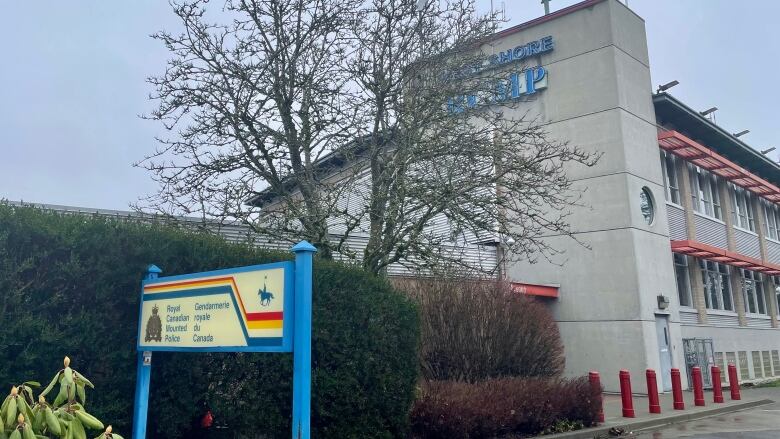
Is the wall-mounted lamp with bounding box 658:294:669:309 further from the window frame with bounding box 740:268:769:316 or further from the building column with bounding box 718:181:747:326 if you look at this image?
the window frame with bounding box 740:268:769:316

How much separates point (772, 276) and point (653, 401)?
876 inches

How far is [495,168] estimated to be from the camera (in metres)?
11.9

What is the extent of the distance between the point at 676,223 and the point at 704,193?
427cm

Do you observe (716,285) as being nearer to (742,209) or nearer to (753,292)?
(753,292)

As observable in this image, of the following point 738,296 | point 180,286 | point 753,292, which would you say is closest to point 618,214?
point 738,296

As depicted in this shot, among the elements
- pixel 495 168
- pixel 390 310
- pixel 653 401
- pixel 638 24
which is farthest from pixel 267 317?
pixel 638 24

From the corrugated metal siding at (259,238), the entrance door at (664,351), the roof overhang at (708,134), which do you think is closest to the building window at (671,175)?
the roof overhang at (708,134)

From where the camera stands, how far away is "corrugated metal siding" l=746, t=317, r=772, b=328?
1161 inches

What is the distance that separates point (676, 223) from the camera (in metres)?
24.5

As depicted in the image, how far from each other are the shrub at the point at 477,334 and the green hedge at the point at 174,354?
3.94m

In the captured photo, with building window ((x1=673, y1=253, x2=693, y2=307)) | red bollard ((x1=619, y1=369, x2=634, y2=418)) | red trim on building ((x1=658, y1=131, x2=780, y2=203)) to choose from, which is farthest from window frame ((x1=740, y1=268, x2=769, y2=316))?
red bollard ((x1=619, y1=369, x2=634, y2=418))

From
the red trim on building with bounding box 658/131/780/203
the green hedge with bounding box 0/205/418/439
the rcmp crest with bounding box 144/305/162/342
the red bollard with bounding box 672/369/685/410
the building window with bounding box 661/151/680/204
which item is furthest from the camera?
the building window with bounding box 661/151/680/204

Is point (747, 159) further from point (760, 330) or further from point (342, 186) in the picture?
point (342, 186)

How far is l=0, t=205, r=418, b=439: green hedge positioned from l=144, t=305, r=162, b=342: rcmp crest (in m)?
0.49
